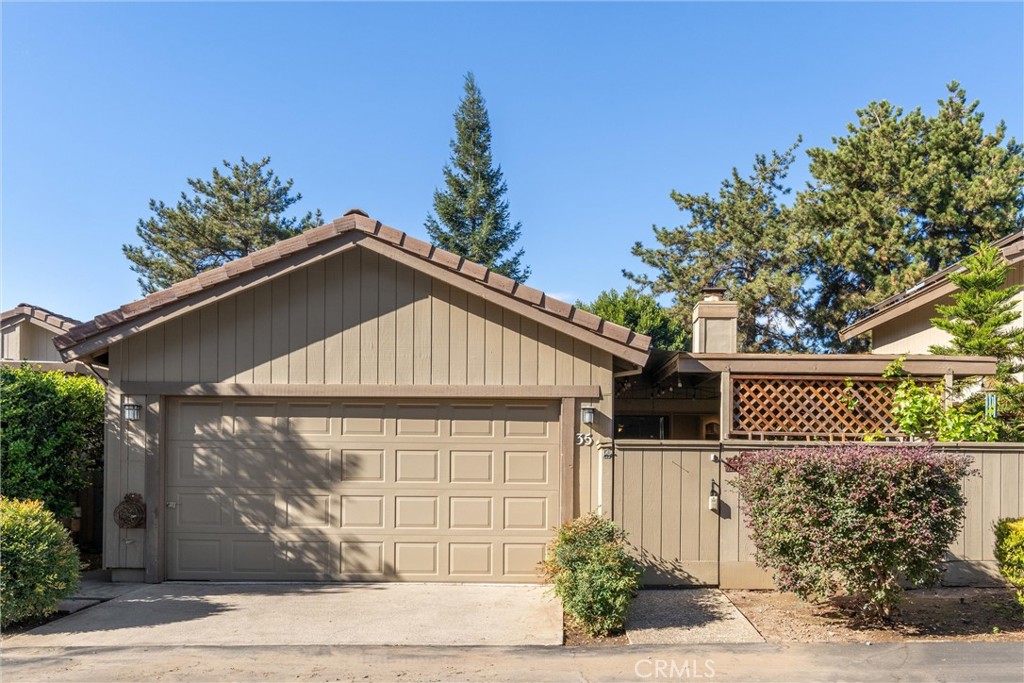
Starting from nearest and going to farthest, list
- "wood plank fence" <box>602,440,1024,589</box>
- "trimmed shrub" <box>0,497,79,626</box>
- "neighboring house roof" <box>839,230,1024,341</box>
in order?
"trimmed shrub" <box>0,497,79,626</box>, "wood plank fence" <box>602,440,1024,589</box>, "neighboring house roof" <box>839,230,1024,341</box>

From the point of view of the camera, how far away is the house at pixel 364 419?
25.8 feet

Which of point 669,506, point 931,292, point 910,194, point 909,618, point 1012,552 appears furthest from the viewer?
point 910,194

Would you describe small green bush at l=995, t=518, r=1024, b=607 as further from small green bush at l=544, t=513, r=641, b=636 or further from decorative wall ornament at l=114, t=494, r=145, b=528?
decorative wall ornament at l=114, t=494, r=145, b=528

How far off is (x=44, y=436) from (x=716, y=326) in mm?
8280

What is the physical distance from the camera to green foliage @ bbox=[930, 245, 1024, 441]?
28.6 ft

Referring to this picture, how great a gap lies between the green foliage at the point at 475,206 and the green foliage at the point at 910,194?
12337mm

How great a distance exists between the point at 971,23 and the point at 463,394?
10.9 meters

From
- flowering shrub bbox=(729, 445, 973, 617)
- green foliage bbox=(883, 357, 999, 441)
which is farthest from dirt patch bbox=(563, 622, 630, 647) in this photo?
green foliage bbox=(883, 357, 999, 441)

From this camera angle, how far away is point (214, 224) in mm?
29141

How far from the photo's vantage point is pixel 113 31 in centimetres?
1013

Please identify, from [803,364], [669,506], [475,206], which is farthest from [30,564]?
[475,206]

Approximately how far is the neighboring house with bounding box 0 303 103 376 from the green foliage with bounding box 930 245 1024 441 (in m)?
15.2

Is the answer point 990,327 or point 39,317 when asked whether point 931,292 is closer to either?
point 990,327

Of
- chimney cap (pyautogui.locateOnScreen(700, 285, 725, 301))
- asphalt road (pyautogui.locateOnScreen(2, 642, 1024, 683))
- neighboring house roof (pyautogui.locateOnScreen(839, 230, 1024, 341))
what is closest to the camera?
asphalt road (pyautogui.locateOnScreen(2, 642, 1024, 683))
